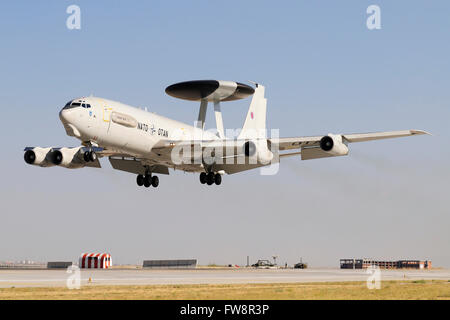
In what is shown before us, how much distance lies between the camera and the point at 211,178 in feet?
235

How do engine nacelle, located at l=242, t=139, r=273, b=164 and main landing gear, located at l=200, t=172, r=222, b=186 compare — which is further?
main landing gear, located at l=200, t=172, r=222, b=186

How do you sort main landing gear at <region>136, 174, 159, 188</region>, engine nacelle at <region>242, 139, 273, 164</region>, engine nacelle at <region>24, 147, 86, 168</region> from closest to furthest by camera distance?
engine nacelle at <region>242, 139, 273, 164</region>, engine nacelle at <region>24, 147, 86, 168</region>, main landing gear at <region>136, 174, 159, 188</region>

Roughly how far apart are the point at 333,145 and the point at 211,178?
18.3 metres

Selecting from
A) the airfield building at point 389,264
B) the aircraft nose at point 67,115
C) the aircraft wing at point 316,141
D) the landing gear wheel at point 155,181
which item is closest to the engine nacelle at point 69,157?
the landing gear wheel at point 155,181

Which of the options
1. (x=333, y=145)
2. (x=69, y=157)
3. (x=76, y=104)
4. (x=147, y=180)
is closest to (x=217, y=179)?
(x=147, y=180)

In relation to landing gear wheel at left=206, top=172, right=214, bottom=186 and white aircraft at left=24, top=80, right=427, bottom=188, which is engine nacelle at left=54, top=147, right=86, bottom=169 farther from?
landing gear wheel at left=206, top=172, right=214, bottom=186

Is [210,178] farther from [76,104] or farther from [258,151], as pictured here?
[76,104]

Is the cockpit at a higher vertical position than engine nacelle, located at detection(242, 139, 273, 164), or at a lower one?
higher

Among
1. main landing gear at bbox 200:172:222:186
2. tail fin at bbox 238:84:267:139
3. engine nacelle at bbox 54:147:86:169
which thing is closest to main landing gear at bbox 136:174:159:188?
main landing gear at bbox 200:172:222:186

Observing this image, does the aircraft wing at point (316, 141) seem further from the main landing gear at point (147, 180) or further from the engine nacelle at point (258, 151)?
the main landing gear at point (147, 180)

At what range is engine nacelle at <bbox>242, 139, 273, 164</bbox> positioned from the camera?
62.0 metres

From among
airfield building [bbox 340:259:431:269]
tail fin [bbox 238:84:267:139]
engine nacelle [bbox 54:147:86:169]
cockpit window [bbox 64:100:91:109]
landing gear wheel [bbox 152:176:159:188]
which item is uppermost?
tail fin [bbox 238:84:267:139]
